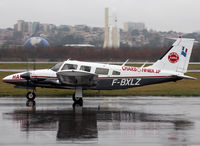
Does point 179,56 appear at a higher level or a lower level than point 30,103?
higher

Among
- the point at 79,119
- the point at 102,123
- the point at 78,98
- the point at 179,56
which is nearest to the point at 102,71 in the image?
the point at 78,98

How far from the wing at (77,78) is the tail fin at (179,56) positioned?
3.67m

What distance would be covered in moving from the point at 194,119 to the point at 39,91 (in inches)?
500

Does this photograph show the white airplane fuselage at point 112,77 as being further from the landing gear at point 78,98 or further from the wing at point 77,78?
the landing gear at point 78,98

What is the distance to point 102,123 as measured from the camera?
44.9 feet

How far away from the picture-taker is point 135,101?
66.3ft

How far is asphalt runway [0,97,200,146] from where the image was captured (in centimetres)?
1109

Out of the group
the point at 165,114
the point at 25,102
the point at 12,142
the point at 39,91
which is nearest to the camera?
the point at 12,142

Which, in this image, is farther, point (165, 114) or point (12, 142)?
point (165, 114)

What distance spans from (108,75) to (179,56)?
143 inches

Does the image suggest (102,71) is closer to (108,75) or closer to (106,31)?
(108,75)

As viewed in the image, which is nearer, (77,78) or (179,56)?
(77,78)

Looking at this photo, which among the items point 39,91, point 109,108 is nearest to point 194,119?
point 109,108

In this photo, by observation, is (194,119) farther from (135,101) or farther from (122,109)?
(135,101)
